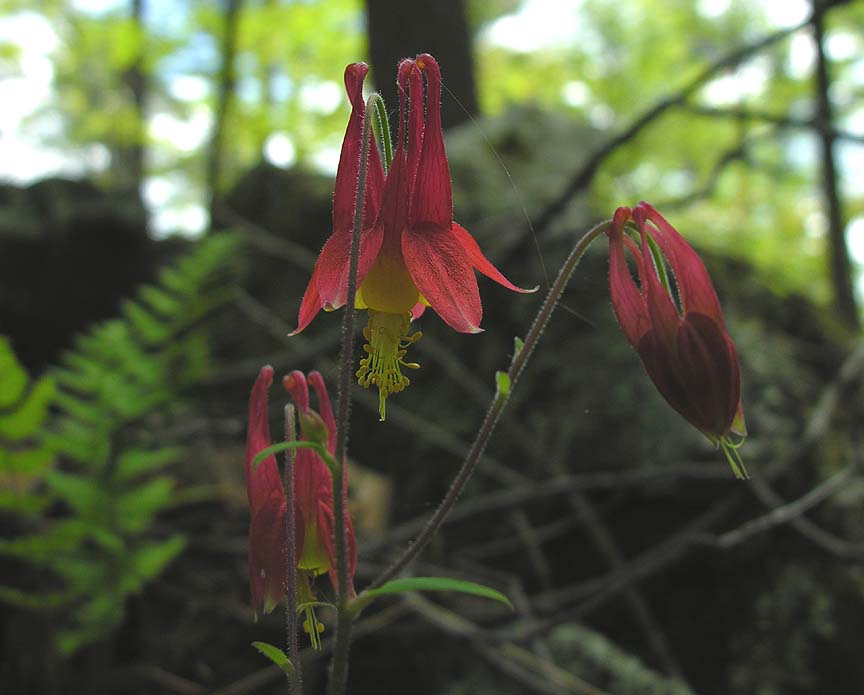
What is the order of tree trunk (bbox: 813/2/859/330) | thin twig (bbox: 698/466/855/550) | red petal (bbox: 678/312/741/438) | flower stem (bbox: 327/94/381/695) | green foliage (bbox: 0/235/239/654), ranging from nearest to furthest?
1. flower stem (bbox: 327/94/381/695)
2. red petal (bbox: 678/312/741/438)
3. thin twig (bbox: 698/466/855/550)
4. green foliage (bbox: 0/235/239/654)
5. tree trunk (bbox: 813/2/859/330)

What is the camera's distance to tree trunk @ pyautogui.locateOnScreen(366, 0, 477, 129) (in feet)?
16.4

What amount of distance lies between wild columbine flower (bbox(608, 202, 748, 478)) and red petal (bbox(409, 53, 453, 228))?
25 centimetres

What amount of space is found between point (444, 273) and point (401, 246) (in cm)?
8

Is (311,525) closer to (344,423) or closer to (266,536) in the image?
(266,536)

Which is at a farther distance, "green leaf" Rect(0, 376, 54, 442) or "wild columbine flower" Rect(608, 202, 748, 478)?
"green leaf" Rect(0, 376, 54, 442)

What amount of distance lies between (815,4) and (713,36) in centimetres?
646

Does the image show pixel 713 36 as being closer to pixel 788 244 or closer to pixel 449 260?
pixel 788 244

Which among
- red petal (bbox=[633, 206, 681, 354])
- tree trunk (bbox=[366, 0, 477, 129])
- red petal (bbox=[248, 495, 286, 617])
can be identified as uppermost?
tree trunk (bbox=[366, 0, 477, 129])

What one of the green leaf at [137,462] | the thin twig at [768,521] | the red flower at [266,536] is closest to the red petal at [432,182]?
the red flower at [266,536]

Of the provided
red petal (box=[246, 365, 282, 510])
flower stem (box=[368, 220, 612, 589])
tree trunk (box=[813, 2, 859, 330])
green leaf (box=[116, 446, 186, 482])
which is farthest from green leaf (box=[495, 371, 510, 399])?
tree trunk (box=[813, 2, 859, 330])

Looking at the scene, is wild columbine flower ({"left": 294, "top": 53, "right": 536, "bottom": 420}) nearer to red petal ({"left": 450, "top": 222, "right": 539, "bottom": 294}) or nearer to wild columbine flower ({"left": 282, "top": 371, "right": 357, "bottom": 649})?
red petal ({"left": 450, "top": 222, "right": 539, "bottom": 294})

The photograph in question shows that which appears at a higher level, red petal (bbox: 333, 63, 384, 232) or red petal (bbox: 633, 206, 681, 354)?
red petal (bbox: 333, 63, 384, 232)

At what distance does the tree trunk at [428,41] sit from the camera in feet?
16.4

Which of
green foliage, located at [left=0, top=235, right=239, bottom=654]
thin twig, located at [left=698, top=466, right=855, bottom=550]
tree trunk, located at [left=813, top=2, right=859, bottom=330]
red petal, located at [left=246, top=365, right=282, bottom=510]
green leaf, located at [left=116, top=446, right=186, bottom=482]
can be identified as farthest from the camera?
tree trunk, located at [left=813, top=2, right=859, bottom=330]
